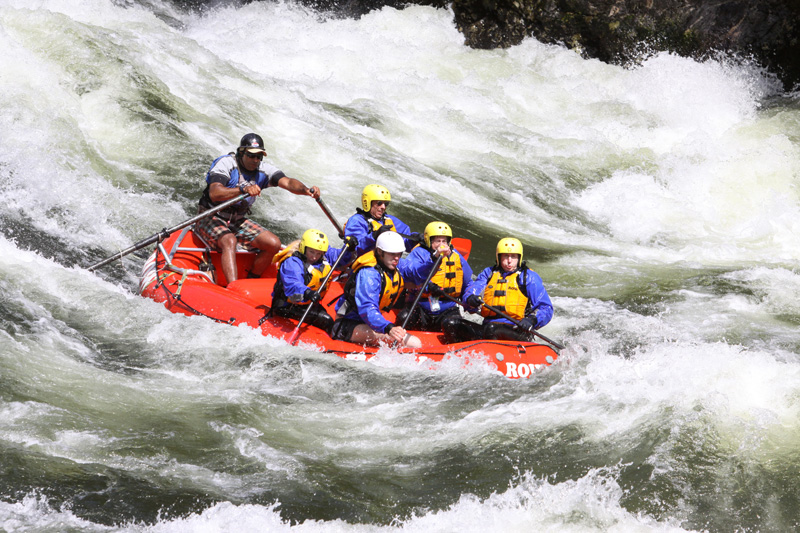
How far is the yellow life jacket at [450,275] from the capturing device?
6.56 m

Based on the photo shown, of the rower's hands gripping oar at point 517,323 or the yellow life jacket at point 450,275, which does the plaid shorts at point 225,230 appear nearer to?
the yellow life jacket at point 450,275

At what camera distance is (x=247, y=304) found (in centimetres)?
652

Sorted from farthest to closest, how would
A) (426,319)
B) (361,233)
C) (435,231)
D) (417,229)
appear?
(417,229)
(361,233)
(426,319)
(435,231)

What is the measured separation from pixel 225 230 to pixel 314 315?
4.57 feet

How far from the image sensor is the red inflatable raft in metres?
5.98

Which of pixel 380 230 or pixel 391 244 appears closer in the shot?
pixel 391 244

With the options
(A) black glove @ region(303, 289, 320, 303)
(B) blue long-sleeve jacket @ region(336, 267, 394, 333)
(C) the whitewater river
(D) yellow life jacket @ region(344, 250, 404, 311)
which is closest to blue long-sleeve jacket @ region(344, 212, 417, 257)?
(D) yellow life jacket @ region(344, 250, 404, 311)

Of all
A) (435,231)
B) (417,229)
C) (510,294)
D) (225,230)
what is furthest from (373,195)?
(417,229)

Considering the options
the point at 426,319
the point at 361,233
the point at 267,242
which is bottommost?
the point at 426,319

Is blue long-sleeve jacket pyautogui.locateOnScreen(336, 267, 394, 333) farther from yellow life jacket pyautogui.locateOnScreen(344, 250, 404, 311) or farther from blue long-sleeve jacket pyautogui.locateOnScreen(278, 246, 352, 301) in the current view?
blue long-sleeve jacket pyautogui.locateOnScreen(278, 246, 352, 301)

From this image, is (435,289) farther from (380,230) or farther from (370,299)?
(380,230)

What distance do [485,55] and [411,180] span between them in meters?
6.69

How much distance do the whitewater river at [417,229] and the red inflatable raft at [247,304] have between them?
0.41 ft

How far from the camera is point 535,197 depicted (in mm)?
10953
